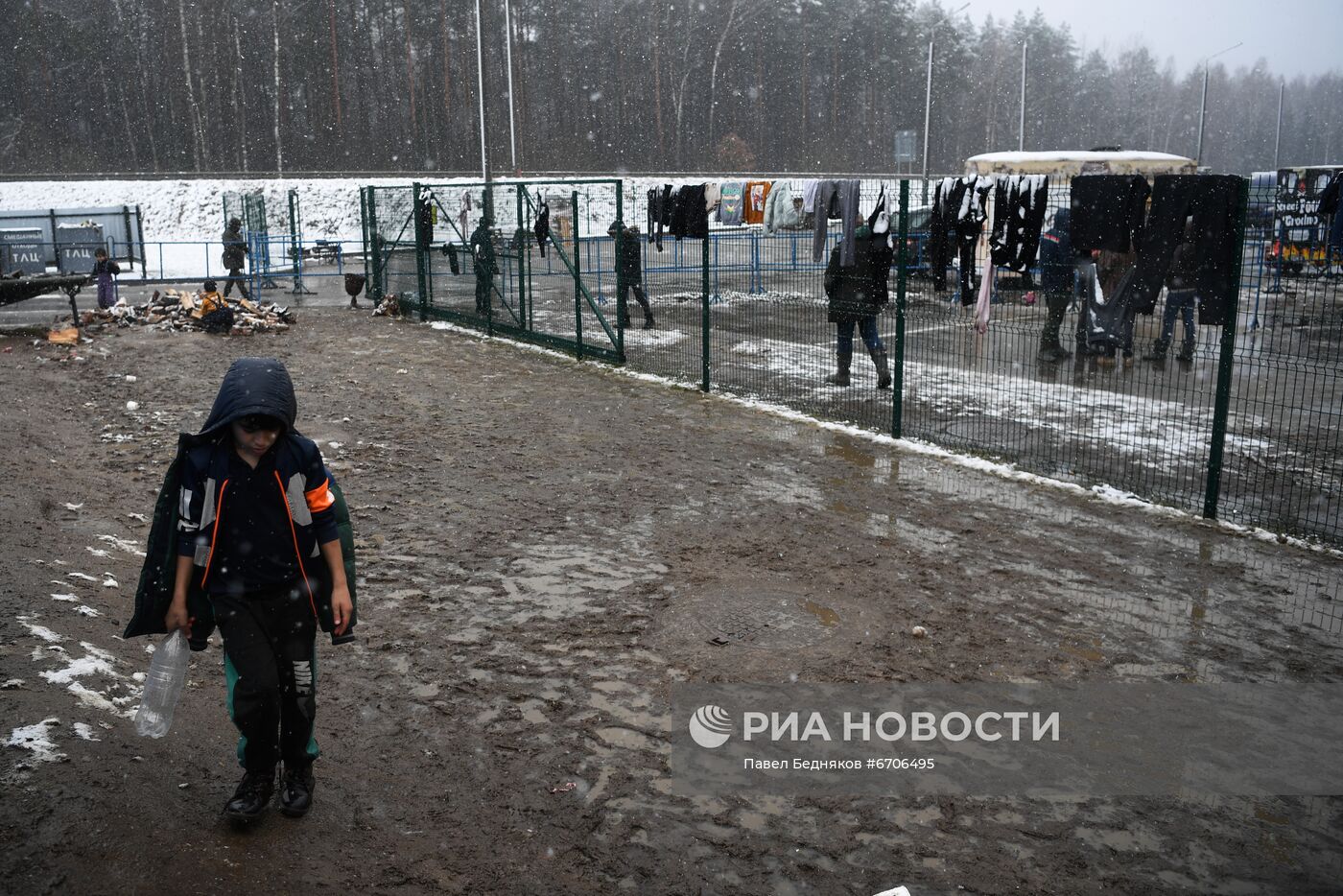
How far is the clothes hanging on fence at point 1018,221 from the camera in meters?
9.64

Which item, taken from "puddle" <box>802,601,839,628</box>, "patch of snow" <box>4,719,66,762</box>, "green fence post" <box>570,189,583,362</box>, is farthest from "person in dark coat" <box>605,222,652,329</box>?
"patch of snow" <box>4,719,66,762</box>

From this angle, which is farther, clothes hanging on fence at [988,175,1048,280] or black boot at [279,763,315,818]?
clothes hanging on fence at [988,175,1048,280]

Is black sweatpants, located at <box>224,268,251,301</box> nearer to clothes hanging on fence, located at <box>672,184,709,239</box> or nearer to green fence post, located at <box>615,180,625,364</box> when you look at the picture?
green fence post, located at <box>615,180,625,364</box>

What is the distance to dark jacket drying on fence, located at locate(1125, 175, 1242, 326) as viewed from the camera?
774 centimetres

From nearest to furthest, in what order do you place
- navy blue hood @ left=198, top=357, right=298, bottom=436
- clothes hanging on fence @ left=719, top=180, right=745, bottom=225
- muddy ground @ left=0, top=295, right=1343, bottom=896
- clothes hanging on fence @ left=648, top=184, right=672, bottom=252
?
navy blue hood @ left=198, top=357, right=298, bottom=436 < muddy ground @ left=0, top=295, right=1343, bottom=896 < clothes hanging on fence @ left=648, top=184, right=672, bottom=252 < clothes hanging on fence @ left=719, top=180, right=745, bottom=225

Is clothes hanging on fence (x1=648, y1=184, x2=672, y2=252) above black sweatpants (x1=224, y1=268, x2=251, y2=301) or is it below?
above

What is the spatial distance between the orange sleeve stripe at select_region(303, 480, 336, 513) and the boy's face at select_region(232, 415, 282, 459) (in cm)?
23

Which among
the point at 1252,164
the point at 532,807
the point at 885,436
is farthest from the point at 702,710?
the point at 1252,164

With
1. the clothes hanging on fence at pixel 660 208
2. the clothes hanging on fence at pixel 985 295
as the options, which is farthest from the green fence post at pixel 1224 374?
the clothes hanging on fence at pixel 660 208

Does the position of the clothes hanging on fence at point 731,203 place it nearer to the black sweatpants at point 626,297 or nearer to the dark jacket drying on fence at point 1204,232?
the black sweatpants at point 626,297

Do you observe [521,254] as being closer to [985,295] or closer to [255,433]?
[985,295]

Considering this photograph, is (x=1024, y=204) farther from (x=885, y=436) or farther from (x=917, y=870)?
(x=917, y=870)

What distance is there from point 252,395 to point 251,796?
4.97 feet

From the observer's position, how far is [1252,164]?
113750mm
